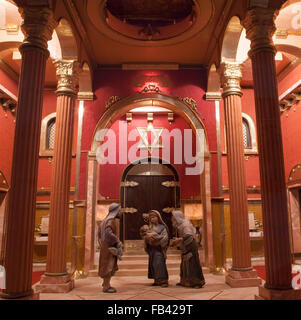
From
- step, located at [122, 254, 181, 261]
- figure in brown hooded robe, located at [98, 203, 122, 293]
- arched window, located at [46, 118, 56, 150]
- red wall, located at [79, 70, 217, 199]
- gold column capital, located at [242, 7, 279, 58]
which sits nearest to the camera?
gold column capital, located at [242, 7, 279, 58]

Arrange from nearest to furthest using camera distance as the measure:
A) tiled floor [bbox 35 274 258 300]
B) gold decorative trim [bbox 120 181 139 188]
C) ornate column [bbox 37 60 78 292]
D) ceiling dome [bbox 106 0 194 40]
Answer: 1. tiled floor [bbox 35 274 258 300]
2. ornate column [bbox 37 60 78 292]
3. ceiling dome [bbox 106 0 194 40]
4. gold decorative trim [bbox 120 181 139 188]

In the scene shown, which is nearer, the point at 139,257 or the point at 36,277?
the point at 36,277

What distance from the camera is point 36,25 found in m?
5.16

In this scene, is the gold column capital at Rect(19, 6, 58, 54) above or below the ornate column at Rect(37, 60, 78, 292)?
above

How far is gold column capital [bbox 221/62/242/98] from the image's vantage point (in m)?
7.26

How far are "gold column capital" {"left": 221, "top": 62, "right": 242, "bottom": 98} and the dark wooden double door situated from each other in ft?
16.4

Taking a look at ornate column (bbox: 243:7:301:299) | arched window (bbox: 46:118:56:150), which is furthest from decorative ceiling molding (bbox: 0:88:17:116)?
ornate column (bbox: 243:7:301:299)

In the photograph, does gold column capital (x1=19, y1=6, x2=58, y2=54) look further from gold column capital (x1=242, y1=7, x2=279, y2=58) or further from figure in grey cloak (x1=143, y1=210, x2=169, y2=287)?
figure in grey cloak (x1=143, y1=210, x2=169, y2=287)

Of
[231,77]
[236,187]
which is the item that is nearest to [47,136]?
[231,77]

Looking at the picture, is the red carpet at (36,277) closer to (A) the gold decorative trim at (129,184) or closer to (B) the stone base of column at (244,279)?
(A) the gold decorative trim at (129,184)

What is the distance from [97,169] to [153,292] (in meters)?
4.10

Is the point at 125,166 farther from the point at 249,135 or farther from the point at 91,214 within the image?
the point at 249,135
